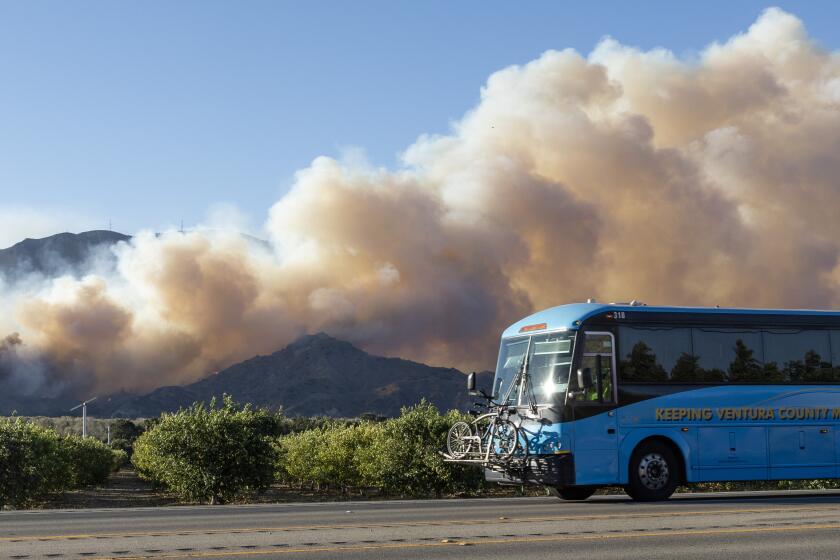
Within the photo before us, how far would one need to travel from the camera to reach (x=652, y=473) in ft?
68.3

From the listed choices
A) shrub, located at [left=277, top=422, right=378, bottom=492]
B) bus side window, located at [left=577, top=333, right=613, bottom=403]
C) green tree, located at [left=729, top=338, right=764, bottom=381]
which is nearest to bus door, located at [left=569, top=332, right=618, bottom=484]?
bus side window, located at [left=577, top=333, right=613, bottom=403]

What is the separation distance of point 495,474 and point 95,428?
614ft

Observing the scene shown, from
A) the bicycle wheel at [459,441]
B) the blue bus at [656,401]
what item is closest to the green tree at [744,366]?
the blue bus at [656,401]

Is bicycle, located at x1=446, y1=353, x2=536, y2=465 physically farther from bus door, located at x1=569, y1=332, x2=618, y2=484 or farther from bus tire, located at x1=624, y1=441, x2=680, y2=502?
bus tire, located at x1=624, y1=441, x2=680, y2=502

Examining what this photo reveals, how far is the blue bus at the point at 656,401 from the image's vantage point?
20.4 m

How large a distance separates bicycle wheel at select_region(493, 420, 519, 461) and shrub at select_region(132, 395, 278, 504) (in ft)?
48.0

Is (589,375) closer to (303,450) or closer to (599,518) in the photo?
(599,518)

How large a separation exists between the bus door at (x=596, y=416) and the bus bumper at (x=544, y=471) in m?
0.18

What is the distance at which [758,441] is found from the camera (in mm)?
21828

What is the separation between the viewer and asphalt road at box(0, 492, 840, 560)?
11.6m

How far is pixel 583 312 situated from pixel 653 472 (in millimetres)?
3637

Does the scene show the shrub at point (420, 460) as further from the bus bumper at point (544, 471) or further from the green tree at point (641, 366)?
the green tree at point (641, 366)

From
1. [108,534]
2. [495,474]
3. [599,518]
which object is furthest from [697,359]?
[108,534]

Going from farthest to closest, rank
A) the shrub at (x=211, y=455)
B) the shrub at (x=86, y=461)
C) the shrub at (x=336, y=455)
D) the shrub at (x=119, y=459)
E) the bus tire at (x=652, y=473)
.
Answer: the shrub at (x=119, y=459), the shrub at (x=86, y=461), the shrub at (x=336, y=455), the shrub at (x=211, y=455), the bus tire at (x=652, y=473)
